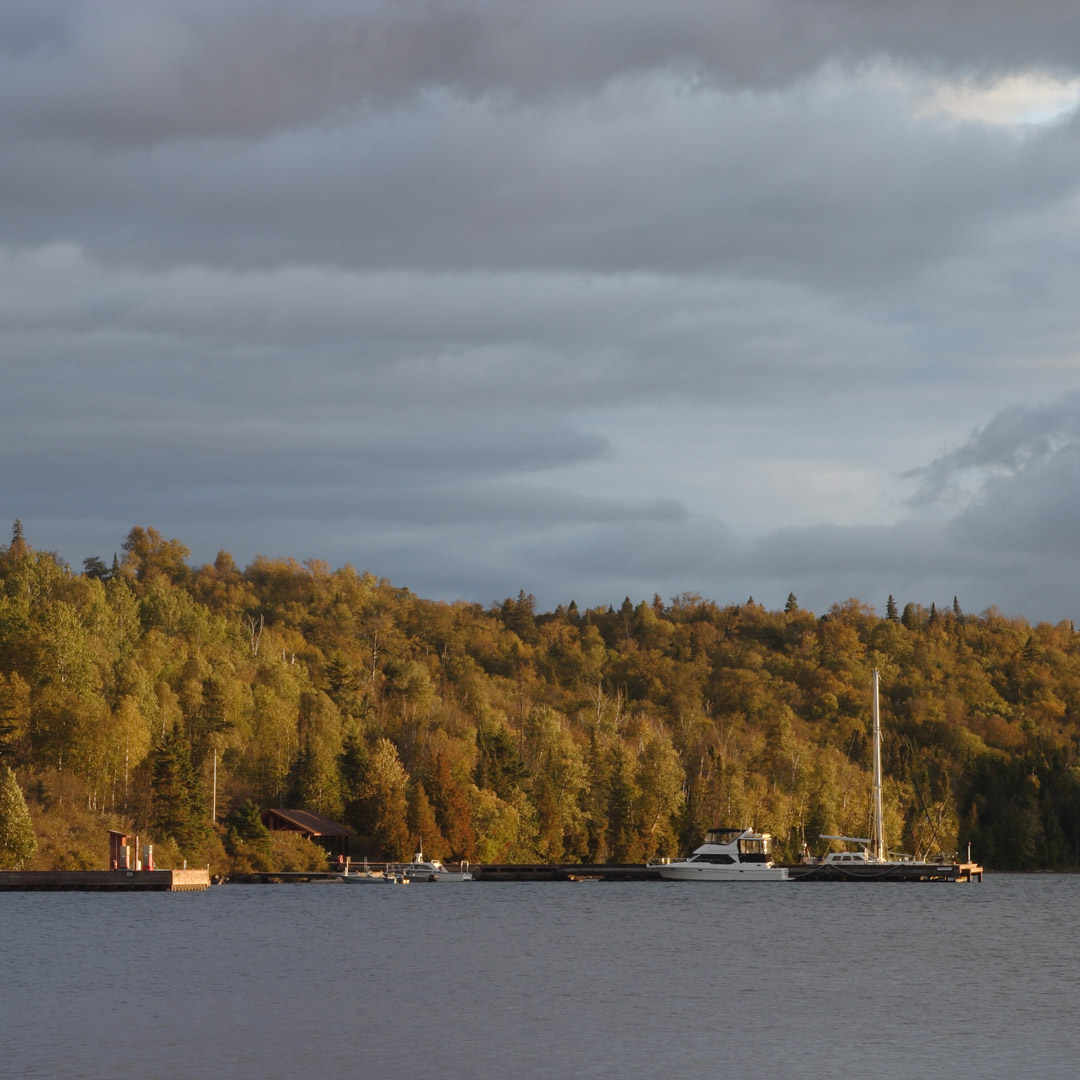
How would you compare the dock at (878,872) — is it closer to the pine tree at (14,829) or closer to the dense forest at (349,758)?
the dense forest at (349,758)

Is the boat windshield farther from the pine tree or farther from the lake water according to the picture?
the pine tree

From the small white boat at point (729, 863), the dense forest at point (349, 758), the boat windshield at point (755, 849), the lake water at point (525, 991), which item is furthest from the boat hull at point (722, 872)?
the lake water at point (525, 991)

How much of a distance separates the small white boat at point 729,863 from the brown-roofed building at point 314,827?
2748 centimetres

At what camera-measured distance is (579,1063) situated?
39781 mm

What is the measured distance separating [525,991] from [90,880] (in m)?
59.1

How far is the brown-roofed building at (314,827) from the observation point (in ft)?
427

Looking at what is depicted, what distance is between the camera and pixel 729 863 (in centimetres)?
13438

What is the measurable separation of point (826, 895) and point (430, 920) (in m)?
41.0

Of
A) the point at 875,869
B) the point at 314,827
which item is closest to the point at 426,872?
the point at 314,827

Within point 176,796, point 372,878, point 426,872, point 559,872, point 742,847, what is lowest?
point 559,872

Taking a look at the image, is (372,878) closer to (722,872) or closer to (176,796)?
(176,796)

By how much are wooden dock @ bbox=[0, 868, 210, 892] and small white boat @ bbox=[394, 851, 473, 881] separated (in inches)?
905

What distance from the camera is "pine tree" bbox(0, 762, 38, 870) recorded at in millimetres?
105062

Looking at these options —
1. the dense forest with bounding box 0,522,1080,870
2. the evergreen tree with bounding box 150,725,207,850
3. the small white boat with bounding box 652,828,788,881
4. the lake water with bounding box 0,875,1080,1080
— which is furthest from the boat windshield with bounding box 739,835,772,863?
the evergreen tree with bounding box 150,725,207,850
